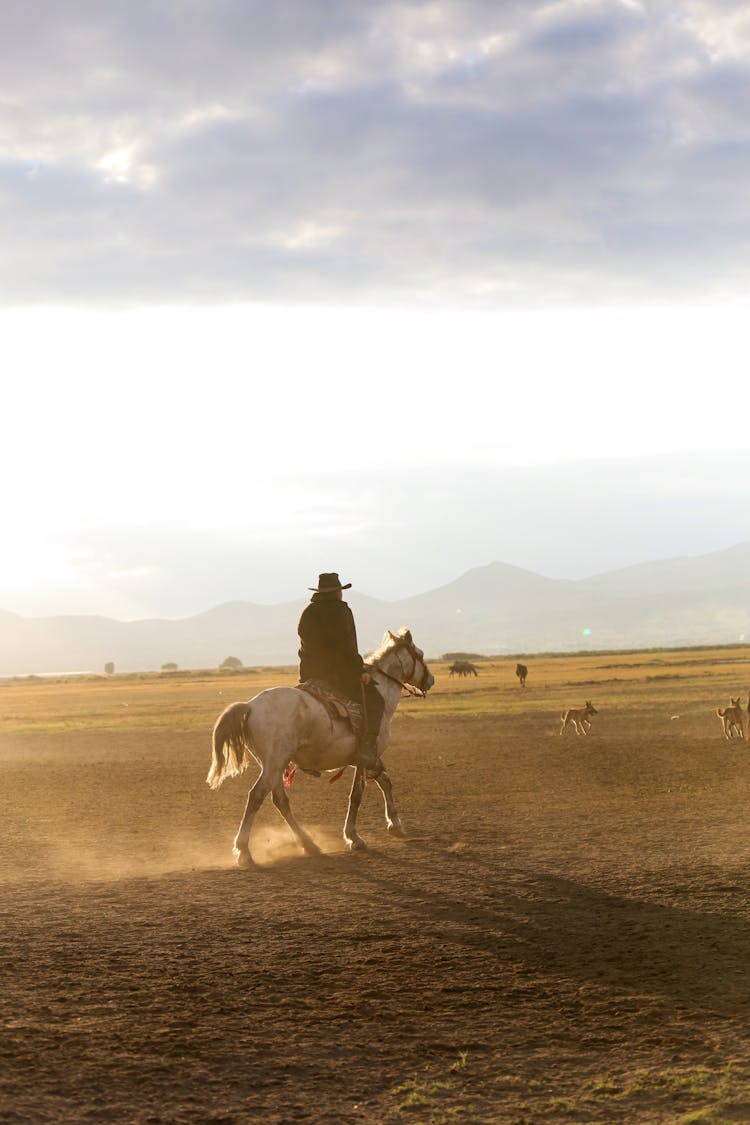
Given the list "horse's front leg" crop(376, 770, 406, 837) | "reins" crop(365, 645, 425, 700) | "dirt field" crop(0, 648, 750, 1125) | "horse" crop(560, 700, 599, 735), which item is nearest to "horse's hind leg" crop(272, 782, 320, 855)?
"dirt field" crop(0, 648, 750, 1125)

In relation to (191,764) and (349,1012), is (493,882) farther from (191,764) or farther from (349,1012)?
(191,764)

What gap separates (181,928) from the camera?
32.1 feet

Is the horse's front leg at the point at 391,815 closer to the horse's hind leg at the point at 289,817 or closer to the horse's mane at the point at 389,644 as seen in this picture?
the horse's hind leg at the point at 289,817

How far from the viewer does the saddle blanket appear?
534 inches

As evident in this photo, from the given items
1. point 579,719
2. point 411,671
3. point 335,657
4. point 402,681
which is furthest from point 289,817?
point 579,719

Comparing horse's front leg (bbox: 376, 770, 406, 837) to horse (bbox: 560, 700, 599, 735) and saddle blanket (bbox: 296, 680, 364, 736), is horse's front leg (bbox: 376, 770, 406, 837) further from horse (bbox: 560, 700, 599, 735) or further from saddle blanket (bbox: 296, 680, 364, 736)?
horse (bbox: 560, 700, 599, 735)

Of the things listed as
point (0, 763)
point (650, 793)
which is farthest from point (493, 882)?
point (0, 763)

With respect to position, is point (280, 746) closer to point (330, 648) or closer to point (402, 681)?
point (330, 648)

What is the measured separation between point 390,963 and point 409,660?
681cm

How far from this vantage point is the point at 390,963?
8531 mm

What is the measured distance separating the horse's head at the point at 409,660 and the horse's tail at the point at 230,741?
2638 millimetres

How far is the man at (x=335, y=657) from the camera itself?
14141mm

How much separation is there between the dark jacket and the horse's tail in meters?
1.41

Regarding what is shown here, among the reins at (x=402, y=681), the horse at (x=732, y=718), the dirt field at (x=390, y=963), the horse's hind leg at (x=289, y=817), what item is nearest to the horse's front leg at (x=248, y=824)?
the horse's hind leg at (x=289, y=817)
